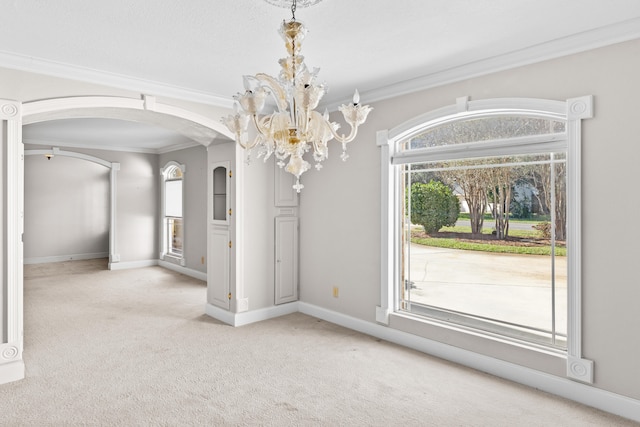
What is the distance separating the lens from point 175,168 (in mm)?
8375

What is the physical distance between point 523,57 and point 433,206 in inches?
58.5

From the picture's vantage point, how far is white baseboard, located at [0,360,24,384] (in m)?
3.00

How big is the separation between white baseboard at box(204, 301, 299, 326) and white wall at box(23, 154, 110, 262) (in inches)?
229

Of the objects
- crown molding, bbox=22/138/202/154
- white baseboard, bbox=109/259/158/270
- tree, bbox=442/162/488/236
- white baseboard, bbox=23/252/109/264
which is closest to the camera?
tree, bbox=442/162/488/236

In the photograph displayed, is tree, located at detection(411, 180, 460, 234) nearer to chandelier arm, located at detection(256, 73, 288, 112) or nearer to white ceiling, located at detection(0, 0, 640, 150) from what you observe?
white ceiling, located at detection(0, 0, 640, 150)

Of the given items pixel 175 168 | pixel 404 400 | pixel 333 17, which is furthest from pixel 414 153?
pixel 175 168

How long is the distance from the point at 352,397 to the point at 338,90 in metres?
2.86

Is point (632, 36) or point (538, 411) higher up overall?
point (632, 36)

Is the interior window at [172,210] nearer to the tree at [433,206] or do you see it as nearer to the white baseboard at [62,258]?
the white baseboard at [62,258]

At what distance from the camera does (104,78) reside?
3551mm

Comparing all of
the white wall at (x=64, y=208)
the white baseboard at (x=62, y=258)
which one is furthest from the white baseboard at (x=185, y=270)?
the white wall at (x=64, y=208)

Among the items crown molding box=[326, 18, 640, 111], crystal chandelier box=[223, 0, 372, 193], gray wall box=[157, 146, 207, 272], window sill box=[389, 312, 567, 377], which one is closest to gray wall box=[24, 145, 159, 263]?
gray wall box=[157, 146, 207, 272]

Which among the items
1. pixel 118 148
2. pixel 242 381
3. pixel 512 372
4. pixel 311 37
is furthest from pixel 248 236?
pixel 118 148

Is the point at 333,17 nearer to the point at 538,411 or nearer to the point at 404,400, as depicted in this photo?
the point at 404,400
